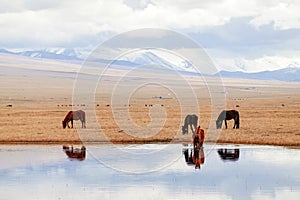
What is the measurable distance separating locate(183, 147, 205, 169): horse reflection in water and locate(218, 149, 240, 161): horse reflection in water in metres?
0.90

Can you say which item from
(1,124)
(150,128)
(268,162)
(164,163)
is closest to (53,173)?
(164,163)

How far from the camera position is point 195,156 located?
2777 centimetres

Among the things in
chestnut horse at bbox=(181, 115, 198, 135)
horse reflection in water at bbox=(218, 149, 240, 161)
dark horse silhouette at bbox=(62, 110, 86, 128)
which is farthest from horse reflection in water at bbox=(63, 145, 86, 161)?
dark horse silhouette at bbox=(62, 110, 86, 128)

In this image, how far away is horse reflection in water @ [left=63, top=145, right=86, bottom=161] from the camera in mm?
27547

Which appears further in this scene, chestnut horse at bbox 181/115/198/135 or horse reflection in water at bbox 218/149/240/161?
chestnut horse at bbox 181/115/198/135

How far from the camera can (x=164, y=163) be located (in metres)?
25.7

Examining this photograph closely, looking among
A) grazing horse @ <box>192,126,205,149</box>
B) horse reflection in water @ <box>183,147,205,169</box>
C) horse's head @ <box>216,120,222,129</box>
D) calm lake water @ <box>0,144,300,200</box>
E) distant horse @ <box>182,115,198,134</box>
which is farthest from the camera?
horse's head @ <box>216,120,222,129</box>

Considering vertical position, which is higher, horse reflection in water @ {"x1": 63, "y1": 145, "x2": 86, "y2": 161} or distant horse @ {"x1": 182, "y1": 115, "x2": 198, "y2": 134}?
distant horse @ {"x1": 182, "y1": 115, "x2": 198, "y2": 134}

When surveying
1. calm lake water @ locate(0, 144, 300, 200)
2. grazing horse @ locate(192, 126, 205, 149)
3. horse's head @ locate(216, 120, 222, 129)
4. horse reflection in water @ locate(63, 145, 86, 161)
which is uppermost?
horse's head @ locate(216, 120, 222, 129)

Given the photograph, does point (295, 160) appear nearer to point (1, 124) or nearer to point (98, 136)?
point (98, 136)

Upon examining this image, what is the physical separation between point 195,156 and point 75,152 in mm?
6042

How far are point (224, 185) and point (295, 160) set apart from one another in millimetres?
6682

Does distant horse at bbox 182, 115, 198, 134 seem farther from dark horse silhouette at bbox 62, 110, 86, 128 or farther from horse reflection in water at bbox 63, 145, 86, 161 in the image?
horse reflection in water at bbox 63, 145, 86, 161

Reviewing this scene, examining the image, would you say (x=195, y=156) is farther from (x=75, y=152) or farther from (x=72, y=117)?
(x=72, y=117)
